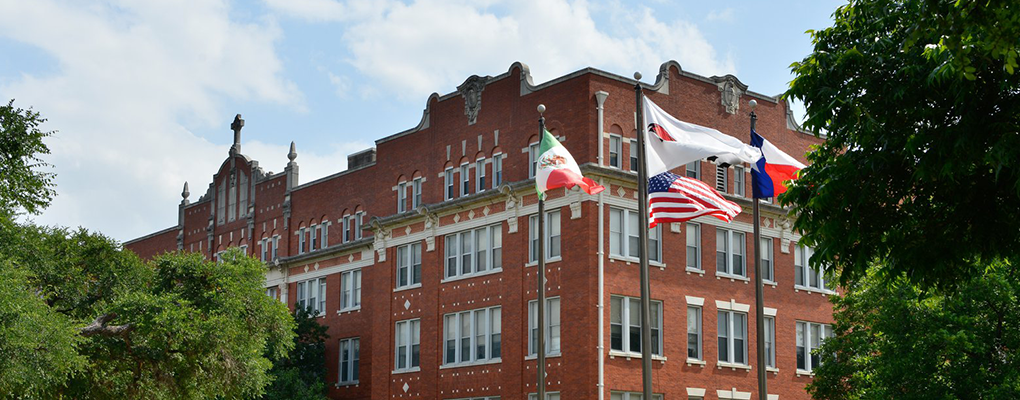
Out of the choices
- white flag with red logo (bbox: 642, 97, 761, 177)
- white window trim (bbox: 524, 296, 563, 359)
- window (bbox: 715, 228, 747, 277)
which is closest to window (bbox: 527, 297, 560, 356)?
white window trim (bbox: 524, 296, 563, 359)

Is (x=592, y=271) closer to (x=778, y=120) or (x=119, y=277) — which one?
(x=778, y=120)

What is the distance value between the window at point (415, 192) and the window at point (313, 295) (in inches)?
429

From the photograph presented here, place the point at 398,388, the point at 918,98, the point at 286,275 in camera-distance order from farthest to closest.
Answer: the point at 286,275
the point at 398,388
the point at 918,98

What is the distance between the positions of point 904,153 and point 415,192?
38.9 m

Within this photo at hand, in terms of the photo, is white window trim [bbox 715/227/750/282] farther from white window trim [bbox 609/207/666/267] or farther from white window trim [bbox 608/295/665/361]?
white window trim [bbox 608/295/665/361]

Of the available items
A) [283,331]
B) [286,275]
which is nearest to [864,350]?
[283,331]

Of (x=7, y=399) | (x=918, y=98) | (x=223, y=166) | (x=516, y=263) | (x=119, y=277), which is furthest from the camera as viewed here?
(x=223, y=166)

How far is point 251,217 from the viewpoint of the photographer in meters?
68.7

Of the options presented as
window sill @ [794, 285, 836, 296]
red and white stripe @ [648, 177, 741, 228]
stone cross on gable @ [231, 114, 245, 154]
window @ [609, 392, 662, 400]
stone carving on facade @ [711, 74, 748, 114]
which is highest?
stone cross on gable @ [231, 114, 245, 154]

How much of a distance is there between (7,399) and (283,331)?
412 inches

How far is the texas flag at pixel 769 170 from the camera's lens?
1188 inches

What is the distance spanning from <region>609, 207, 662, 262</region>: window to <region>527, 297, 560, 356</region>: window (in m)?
2.93

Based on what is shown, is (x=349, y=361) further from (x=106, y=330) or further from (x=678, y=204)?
(x=678, y=204)

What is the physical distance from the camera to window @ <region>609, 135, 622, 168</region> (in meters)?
47.3
